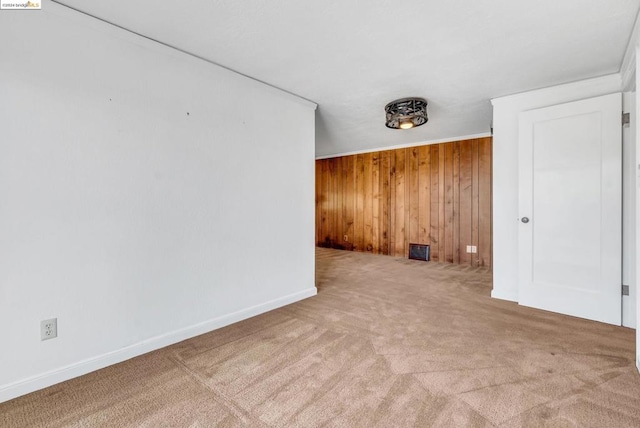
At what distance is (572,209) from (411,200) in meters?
2.82

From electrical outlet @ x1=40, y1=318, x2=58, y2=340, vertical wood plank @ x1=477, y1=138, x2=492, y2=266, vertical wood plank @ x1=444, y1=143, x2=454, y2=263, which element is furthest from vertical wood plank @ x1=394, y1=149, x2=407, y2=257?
electrical outlet @ x1=40, y1=318, x2=58, y2=340

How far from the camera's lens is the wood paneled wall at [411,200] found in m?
4.82

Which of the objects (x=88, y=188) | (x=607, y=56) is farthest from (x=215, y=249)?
(x=607, y=56)

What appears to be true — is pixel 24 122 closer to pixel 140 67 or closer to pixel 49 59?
pixel 49 59

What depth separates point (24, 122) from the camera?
1645mm

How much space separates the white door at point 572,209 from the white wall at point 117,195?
2.65m

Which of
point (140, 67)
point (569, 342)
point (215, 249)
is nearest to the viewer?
point (140, 67)

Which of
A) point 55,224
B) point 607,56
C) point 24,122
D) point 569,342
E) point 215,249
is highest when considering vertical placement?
point 607,56

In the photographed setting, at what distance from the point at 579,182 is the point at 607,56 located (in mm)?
1039

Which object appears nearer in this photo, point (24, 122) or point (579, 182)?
point (24, 122)

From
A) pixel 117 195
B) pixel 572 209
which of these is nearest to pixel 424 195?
pixel 572 209

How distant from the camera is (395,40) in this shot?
2105 millimetres

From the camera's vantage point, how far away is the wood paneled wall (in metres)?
4.82

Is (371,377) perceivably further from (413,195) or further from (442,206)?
(413,195)
